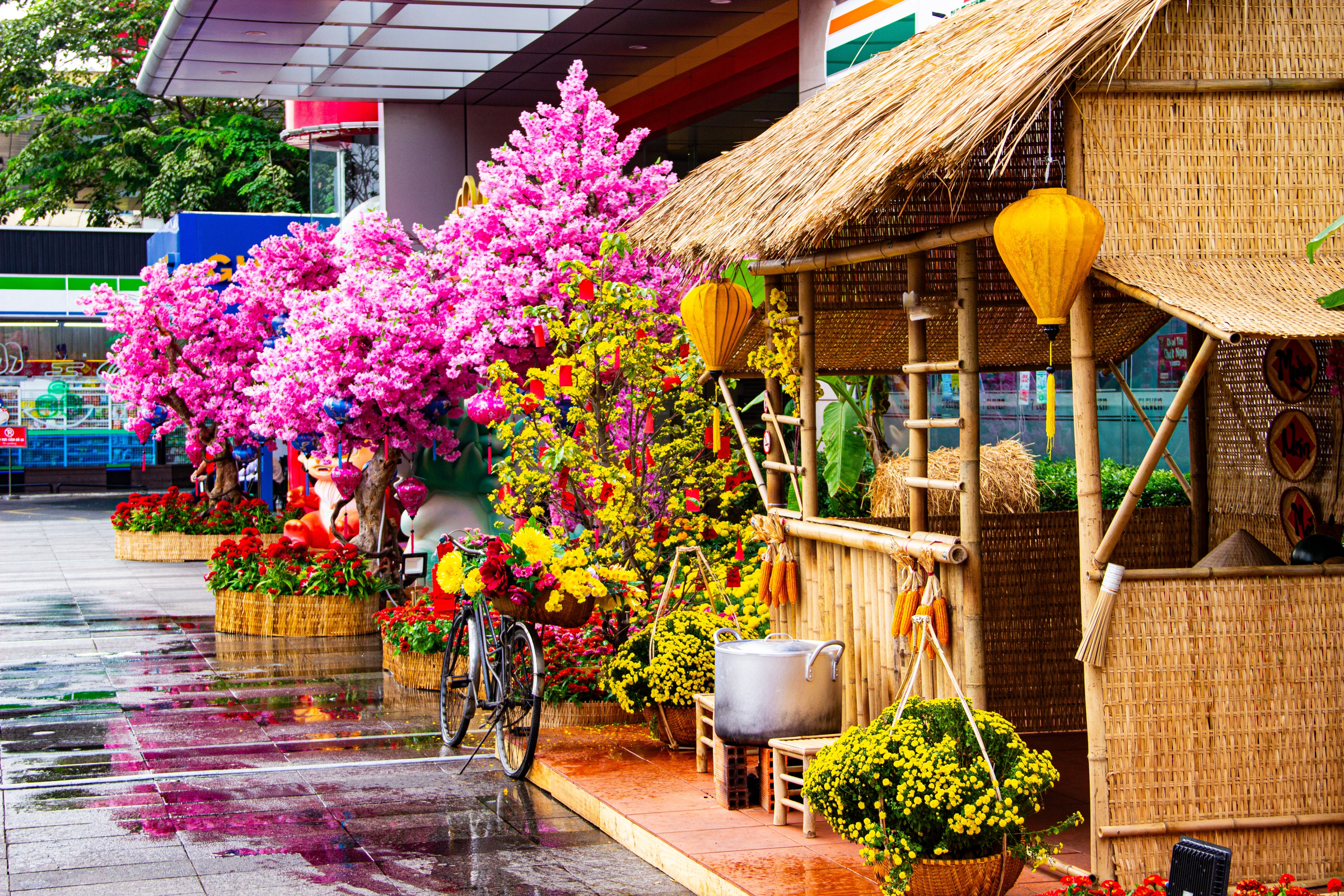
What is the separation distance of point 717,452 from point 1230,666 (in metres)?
3.73

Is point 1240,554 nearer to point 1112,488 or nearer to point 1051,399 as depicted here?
point 1051,399

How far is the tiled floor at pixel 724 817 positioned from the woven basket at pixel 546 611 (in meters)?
0.68

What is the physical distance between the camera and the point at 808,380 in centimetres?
662

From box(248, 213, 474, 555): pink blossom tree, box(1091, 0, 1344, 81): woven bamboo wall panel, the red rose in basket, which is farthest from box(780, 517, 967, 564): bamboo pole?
box(248, 213, 474, 555): pink blossom tree

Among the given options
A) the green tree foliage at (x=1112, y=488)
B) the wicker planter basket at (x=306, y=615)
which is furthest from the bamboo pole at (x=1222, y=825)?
the wicker planter basket at (x=306, y=615)

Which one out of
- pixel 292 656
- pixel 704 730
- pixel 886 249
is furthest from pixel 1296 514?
pixel 292 656

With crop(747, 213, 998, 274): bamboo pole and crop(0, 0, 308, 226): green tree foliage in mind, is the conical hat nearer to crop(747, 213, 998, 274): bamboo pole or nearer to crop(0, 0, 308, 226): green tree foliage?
crop(747, 213, 998, 274): bamboo pole

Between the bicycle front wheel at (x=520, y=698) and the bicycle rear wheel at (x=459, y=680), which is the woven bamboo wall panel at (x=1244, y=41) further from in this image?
the bicycle rear wheel at (x=459, y=680)

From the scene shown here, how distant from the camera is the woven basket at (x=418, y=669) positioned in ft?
31.3

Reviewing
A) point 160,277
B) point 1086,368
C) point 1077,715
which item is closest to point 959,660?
point 1086,368

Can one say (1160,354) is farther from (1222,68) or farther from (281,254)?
(281,254)

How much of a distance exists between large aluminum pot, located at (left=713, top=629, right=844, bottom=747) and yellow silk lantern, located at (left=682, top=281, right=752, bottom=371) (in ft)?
5.69

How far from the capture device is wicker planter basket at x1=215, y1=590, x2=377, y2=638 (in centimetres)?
1208

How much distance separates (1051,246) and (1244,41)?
121cm
